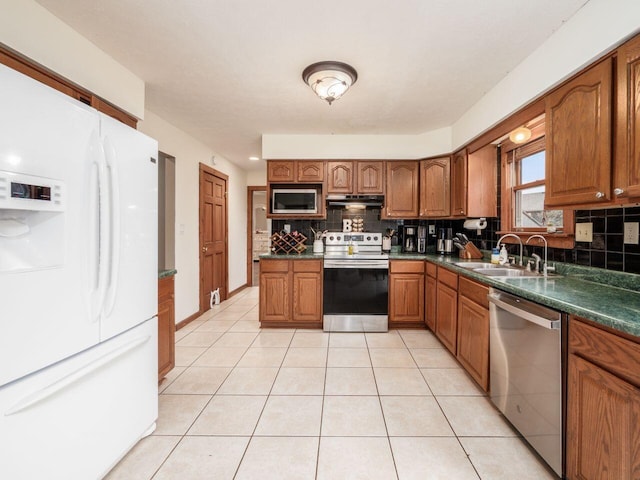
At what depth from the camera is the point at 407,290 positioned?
3.36 metres

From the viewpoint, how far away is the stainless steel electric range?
3.31 metres

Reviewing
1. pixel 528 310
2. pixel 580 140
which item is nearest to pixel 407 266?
pixel 528 310

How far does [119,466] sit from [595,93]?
3090 mm

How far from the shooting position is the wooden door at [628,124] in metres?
1.29

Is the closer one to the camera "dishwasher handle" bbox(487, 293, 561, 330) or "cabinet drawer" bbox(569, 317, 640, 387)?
"cabinet drawer" bbox(569, 317, 640, 387)

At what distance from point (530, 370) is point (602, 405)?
0.39m

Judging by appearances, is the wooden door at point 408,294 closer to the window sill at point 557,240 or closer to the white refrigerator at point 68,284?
the window sill at point 557,240

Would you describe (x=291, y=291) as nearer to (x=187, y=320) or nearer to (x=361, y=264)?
(x=361, y=264)

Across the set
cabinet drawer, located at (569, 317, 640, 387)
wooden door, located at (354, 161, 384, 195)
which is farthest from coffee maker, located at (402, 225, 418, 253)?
cabinet drawer, located at (569, 317, 640, 387)

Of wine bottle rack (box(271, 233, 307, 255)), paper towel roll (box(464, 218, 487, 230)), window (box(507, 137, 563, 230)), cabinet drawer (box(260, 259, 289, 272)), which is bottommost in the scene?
cabinet drawer (box(260, 259, 289, 272))

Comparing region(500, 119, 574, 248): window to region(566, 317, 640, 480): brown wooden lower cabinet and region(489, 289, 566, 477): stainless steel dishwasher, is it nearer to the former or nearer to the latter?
region(489, 289, 566, 477): stainless steel dishwasher

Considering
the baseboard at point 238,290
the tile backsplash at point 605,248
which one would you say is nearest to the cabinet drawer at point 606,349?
the tile backsplash at point 605,248

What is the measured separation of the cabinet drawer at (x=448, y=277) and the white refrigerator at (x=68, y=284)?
2.36 metres

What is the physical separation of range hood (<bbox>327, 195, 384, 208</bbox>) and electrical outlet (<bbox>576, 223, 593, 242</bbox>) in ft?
6.61
